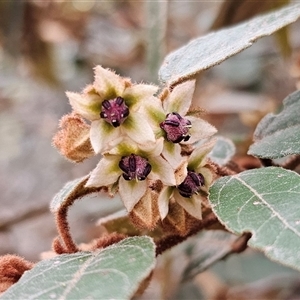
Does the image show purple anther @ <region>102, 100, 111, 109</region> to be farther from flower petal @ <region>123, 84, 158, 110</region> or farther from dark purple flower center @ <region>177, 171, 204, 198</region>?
dark purple flower center @ <region>177, 171, 204, 198</region>

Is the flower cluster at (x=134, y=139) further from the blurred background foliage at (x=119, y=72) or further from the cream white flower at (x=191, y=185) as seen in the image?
the blurred background foliage at (x=119, y=72)

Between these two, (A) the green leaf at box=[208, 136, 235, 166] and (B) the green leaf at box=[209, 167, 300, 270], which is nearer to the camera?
(B) the green leaf at box=[209, 167, 300, 270]

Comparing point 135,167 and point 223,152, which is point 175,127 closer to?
point 135,167

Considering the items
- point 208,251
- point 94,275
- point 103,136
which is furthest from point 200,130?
point 208,251

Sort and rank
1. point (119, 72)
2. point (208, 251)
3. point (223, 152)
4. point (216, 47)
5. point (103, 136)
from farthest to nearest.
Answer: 1. point (119, 72)
2. point (208, 251)
3. point (223, 152)
4. point (216, 47)
5. point (103, 136)

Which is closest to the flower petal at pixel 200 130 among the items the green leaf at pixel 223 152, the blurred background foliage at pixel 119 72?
the green leaf at pixel 223 152

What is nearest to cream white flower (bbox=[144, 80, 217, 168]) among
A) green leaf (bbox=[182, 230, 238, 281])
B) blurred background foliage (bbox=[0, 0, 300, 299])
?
blurred background foliage (bbox=[0, 0, 300, 299])
